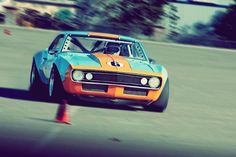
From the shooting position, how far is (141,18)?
47062mm

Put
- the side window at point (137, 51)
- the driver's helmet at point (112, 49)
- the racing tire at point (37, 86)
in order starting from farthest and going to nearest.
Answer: the racing tire at point (37, 86)
the side window at point (137, 51)
the driver's helmet at point (112, 49)

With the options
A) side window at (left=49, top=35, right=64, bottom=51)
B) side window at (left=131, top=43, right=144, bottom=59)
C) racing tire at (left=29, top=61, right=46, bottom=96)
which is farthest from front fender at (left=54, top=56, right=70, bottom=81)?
side window at (left=131, top=43, right=144, bottom=59)

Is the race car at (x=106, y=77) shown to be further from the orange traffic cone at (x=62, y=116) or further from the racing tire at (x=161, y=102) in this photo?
the orange traffic cone at (x=62, y=116)

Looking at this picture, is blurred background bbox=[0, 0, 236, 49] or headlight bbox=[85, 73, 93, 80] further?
blurred background bbox=[0, 0, 236, 49]

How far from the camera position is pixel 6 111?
1097cm

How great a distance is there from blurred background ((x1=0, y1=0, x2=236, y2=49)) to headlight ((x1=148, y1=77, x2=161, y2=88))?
95.8ft

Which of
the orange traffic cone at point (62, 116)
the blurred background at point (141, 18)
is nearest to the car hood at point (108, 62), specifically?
the orange traffic cone at point (62, 116)

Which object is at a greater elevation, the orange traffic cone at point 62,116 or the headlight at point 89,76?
the headlight at point 89,76

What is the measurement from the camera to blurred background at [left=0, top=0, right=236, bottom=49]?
43881 millimetres

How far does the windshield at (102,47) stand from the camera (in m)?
12.8

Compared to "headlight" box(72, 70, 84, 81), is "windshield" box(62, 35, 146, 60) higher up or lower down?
higher up

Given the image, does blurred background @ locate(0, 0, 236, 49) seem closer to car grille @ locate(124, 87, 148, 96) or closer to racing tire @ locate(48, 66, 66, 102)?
racing tire @ locate(48, 66, 66, 102)

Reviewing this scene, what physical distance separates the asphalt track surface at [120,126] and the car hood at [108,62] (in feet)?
2.55

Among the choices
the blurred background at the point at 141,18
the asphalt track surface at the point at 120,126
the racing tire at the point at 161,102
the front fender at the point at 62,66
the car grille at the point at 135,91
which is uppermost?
the blurred background at the point at 141,18
